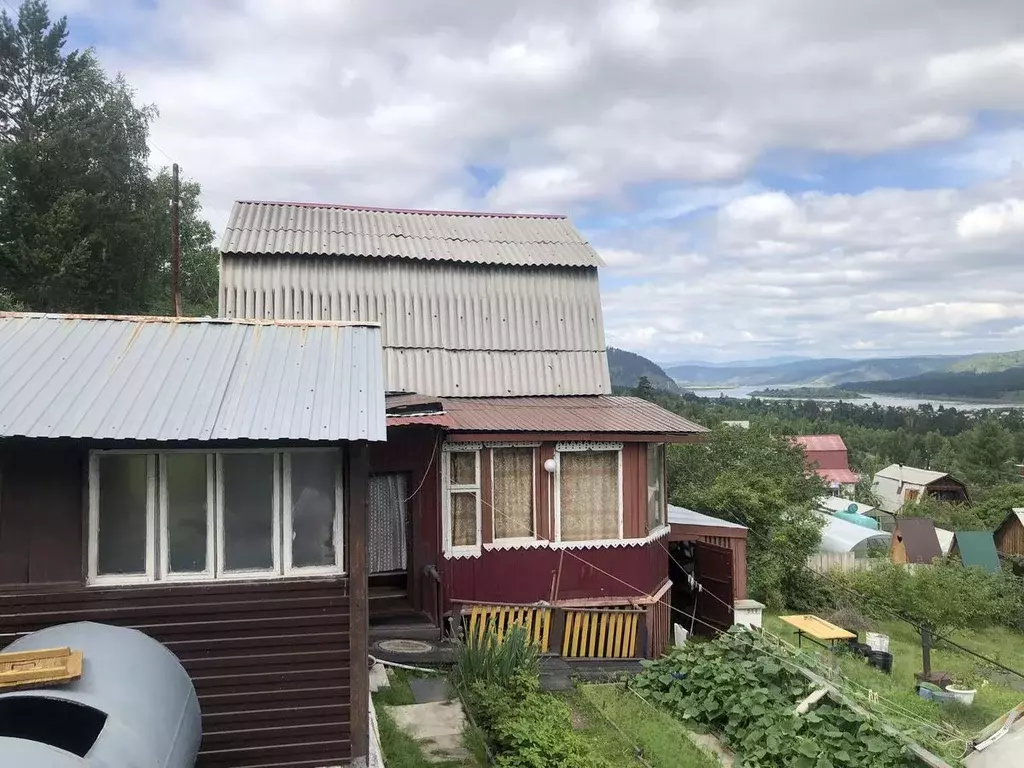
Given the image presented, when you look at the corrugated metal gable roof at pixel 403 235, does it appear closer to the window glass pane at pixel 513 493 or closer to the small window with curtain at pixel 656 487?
the small window with curtain at pixel 656 487

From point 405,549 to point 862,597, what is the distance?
1893cm

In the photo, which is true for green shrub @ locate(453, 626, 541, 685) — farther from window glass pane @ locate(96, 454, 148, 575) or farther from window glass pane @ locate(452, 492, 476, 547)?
window glass pane @ locate(96, 454, 148, 575)

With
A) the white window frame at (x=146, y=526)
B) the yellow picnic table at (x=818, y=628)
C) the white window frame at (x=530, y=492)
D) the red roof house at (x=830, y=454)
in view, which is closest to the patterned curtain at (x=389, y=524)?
the white window frame at (x=530, y=492)

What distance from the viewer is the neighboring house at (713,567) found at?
14.2m

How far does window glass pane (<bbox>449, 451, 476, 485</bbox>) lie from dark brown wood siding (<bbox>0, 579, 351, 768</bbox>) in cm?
530

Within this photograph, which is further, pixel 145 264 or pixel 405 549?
pixel 145 264

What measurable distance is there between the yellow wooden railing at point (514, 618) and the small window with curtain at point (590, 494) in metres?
1.28

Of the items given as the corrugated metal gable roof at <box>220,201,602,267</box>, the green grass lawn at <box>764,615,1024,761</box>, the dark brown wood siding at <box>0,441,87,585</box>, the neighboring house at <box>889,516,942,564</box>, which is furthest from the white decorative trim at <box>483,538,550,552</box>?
the neighboring house at <box>889,516,942,564</box>

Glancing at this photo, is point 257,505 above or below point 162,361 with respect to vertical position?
below

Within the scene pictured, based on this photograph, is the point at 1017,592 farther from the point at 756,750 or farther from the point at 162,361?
the point at 162,361

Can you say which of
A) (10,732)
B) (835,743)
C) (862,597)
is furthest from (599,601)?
(862,597)

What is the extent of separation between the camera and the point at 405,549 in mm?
11961

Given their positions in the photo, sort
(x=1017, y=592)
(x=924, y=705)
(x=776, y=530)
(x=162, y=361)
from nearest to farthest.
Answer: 1. (x=162, y=361)
2. (x=924, y=705)
3. (x=776, y=530)
4. (x=1017, y=592)

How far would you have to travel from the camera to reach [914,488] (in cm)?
6644
